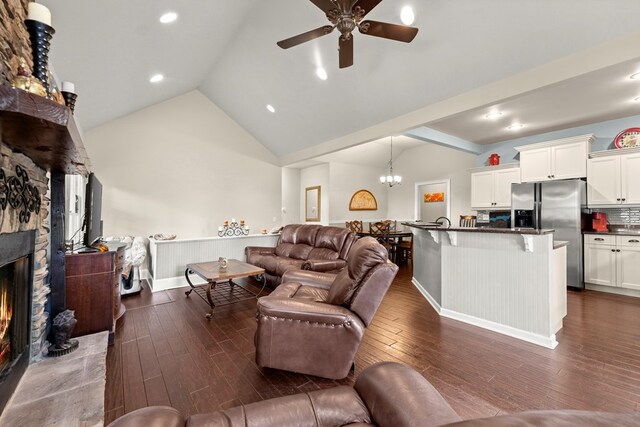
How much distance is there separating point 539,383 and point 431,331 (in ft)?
3.25

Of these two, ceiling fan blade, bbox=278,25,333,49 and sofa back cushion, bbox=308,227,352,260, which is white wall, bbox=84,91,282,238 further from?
ceiling fan blade, bbox=278,25,333,49

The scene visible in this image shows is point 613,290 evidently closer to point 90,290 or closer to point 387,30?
point 387,30

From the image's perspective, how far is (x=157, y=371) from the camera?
87.9 inches

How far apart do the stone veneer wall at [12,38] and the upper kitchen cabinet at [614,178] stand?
678 cm

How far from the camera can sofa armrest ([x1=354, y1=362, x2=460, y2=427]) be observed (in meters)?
0.90

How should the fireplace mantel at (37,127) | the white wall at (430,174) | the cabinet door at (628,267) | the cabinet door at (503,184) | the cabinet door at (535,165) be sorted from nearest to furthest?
the fireplace mantel at (37,127) < the cabinet door at (628,267) < the cabinet door at (535,165) < the cabinet door at (503,184) < the white wall at (430,174)

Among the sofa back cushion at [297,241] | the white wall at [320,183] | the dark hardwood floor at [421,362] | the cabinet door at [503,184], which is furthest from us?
the white wall at [320,183]

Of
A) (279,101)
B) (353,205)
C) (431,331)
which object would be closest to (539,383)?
(431,331)

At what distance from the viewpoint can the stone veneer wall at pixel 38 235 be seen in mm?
1641

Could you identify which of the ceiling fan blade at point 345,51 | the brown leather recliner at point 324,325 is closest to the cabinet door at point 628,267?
the brown leather recliner at point 324,325

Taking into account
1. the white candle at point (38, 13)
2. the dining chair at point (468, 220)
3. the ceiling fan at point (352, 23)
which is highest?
the ceiling fan at point (352, 23)

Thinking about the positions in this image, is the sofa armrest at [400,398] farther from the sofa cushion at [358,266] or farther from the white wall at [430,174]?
the white wall at [430,174]

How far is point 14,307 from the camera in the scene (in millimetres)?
1795

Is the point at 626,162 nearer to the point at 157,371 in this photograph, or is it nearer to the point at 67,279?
the point at 157,371
